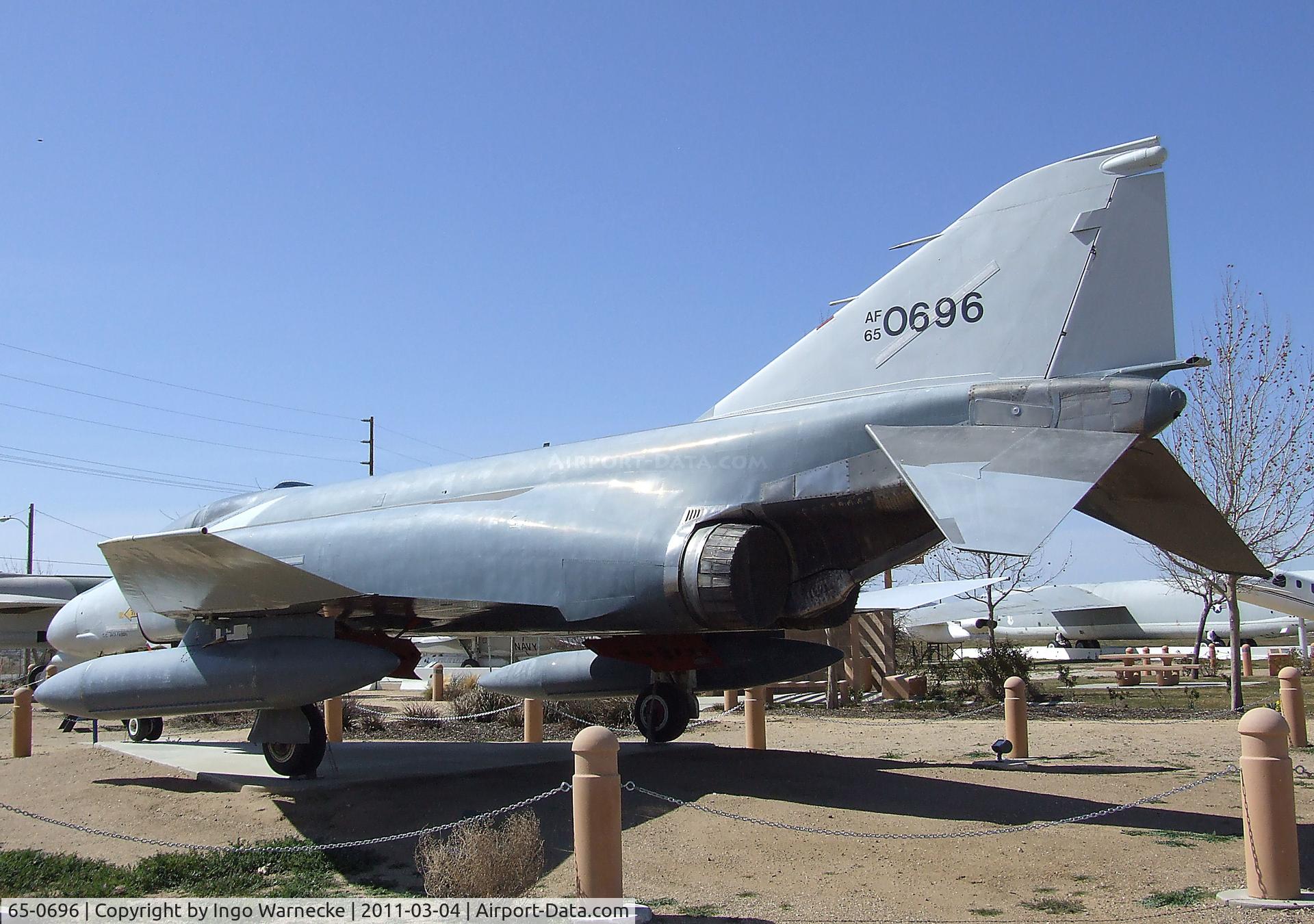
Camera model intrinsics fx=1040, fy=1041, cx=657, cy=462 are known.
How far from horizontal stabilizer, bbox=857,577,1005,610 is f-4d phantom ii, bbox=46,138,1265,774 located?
5.58 m

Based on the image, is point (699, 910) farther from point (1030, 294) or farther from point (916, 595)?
point (916, 595)

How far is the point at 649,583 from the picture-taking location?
29.1 ft

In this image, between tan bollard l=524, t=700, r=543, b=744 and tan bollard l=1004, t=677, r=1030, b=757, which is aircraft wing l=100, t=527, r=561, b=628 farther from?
tan bollard l=1004, t=677, r=1030, b=757

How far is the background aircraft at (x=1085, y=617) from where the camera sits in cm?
4231

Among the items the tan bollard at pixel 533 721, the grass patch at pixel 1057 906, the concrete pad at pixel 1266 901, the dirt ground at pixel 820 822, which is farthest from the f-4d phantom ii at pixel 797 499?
the tan bollard at pixel 533 721

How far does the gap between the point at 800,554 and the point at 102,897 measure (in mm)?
5798

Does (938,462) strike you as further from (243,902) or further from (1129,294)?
(243,902)

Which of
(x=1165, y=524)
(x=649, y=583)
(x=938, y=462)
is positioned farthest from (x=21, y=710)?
(x=1165, y=524)

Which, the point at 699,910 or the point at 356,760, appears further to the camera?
the point at 356,760

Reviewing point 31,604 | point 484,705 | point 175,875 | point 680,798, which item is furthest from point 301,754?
point 31,604

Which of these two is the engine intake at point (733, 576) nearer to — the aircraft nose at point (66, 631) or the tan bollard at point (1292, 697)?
the tan bollard at point (1292, 697)

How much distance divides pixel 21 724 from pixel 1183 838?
13.2m

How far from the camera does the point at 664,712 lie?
12.5 m

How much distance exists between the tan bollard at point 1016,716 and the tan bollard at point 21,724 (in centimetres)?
1197
